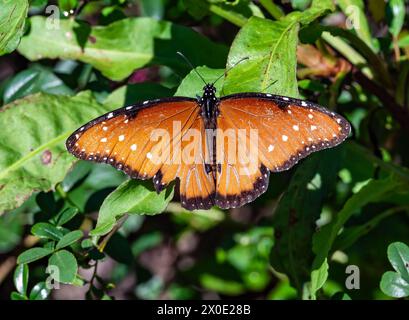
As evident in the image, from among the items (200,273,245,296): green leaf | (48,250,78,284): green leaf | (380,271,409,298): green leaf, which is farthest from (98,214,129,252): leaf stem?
(200,273,245,296): green leaf

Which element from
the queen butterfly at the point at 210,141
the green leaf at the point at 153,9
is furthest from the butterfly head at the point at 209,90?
the green leaf at the point at 153,9

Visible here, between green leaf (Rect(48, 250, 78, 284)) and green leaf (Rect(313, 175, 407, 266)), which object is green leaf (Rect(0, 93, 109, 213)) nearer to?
green leaf (Rect(48, 250, 78, 284))

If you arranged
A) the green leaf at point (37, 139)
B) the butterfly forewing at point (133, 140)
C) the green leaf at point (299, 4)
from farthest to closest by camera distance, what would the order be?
the green leaf at point (299, 4) < the green leaf at point (37, 139) < the butterfly forewing at point (133, 140)

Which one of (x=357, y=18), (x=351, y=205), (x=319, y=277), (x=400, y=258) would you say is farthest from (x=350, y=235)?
(x=357, y=18)

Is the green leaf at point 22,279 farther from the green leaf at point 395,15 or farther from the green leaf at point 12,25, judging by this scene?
the green leaf at point 395,15

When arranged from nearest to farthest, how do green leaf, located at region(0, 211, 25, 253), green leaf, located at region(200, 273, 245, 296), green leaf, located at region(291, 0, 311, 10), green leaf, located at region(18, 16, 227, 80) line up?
1. green leaf, located at region(291, 0, 311, 10)
2. green leaf, located at region(18, 16, 227, 80)
3. green leaf, located at region(0, 211, 25, 253)
4. green leaf, located at region(200, 273, 245, 296)

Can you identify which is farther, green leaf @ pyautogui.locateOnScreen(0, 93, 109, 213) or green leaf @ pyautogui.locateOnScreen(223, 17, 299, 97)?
green leaf @ pyautogui.locateOnScreen(0, 93, 109, 213)

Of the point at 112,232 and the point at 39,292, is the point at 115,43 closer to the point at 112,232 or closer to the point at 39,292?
the point at 112,232
